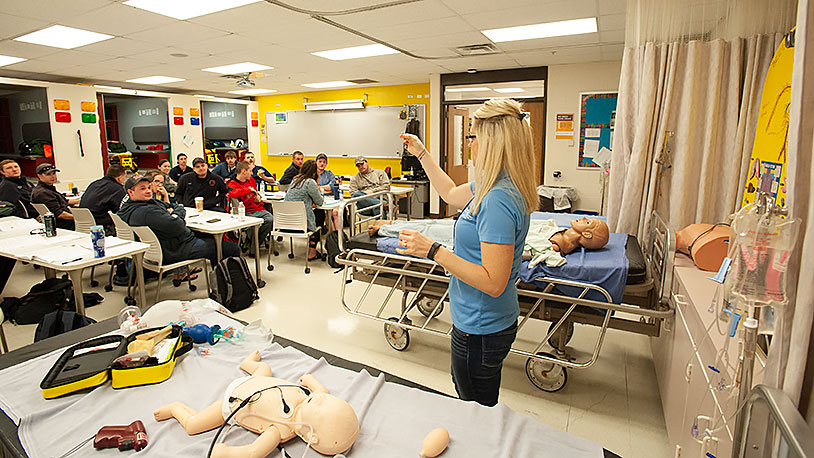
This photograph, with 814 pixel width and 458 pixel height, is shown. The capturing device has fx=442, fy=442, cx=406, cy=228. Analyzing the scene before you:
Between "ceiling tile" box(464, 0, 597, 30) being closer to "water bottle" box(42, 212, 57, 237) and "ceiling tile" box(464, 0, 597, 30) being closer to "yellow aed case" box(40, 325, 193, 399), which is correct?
"yellow aed case" box(40, 325, 193, 399)

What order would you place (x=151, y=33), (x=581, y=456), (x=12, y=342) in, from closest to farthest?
(x=581, y=456) < (x=12, y=342) < (x=151, y=33)

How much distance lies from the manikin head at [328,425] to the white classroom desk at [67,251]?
8.74ft

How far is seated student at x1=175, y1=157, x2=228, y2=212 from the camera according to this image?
5738 mm

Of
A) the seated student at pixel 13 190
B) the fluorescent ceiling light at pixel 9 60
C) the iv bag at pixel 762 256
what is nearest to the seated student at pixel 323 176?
the seated student at pixel 13 190

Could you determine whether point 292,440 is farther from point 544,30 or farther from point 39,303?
point 544,30

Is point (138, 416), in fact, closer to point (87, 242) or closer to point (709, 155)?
point (87, 242)

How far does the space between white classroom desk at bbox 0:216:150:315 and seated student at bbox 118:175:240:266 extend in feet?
0.96

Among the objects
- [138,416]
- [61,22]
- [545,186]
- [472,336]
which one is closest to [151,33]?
[61,22]

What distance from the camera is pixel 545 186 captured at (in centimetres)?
711

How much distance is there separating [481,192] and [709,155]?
2.00 meters

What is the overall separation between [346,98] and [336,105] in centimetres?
28

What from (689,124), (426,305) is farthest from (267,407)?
(689,124)

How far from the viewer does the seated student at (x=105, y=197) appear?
4.78 meters

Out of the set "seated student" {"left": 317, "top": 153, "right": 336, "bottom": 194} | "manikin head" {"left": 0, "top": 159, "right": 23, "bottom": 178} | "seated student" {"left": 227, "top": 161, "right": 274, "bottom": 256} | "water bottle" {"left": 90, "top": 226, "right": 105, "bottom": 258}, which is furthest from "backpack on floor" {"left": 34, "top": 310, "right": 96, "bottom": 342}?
"seated student" {"left": 317, "top": 153, "right": 336, "bottom": 194}
